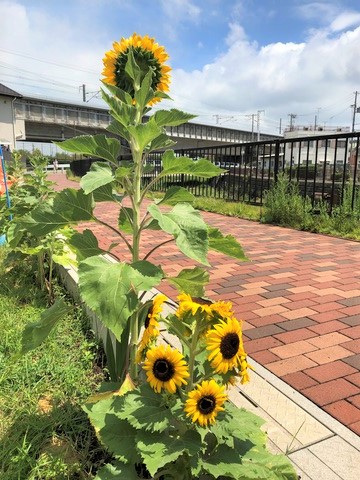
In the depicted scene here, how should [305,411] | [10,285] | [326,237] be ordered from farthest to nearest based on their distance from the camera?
[326,237]
[10,285]
[305,411]

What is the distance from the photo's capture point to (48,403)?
77.9 inches

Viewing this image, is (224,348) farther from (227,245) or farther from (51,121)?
(51,121)

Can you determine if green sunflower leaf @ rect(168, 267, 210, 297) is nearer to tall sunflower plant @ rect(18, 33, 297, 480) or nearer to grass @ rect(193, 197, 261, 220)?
tall sunflower plant @ rect(18, 33, 297, 480)

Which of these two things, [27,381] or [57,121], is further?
[57,121]

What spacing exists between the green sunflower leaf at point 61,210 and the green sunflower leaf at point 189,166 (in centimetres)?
30

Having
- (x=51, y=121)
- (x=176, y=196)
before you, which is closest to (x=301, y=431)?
(x=176, y=196)

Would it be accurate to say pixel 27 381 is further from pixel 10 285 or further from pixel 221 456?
pixel 10 285

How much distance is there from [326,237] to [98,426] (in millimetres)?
5433

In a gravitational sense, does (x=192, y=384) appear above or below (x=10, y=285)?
above

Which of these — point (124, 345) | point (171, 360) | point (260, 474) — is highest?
point (171, 360)

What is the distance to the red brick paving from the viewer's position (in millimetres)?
2100

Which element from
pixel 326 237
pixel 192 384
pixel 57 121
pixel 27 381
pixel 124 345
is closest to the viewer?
pixel 192 384

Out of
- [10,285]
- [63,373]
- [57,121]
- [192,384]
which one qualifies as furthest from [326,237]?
[57,121]

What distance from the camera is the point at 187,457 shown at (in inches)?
48.8
